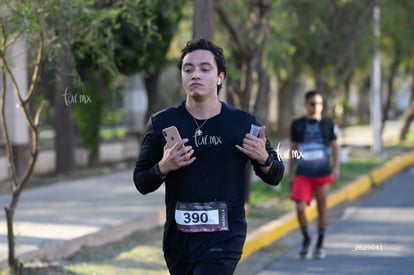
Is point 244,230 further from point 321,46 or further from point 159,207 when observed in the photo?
point 321,46

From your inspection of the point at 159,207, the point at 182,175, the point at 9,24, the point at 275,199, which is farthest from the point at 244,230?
the point at 275,199

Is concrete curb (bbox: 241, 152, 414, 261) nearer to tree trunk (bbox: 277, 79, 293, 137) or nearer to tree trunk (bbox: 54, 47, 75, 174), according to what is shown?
tree trunk (bbox: 54, 47, 75, 174)

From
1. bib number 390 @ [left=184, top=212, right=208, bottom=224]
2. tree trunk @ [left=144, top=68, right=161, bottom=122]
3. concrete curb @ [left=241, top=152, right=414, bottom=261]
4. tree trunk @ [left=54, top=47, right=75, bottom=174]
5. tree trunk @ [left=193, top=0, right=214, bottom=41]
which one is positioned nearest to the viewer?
bib number 390 @ [left=184, top=212, right=208, bottom=224]

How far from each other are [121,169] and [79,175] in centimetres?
252

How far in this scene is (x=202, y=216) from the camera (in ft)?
15.1

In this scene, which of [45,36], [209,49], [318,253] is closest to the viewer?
[209,49]

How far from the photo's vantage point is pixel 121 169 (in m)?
21.3

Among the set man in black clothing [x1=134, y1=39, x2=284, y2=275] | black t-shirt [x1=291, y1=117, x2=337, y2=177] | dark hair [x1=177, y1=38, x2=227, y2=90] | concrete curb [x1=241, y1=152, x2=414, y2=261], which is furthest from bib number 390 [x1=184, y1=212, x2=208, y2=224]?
concrete curb [x1=241, y1=152, x2=414, y2=261]

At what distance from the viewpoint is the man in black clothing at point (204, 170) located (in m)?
4.59

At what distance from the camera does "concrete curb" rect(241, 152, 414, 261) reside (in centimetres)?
1073

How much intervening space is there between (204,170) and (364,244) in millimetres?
6713

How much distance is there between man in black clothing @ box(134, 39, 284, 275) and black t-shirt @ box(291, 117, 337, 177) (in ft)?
16.3

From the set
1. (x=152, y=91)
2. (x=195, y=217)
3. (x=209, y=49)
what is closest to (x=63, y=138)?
(x=152, y=91)

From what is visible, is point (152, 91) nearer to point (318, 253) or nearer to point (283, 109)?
point (318, 253)
